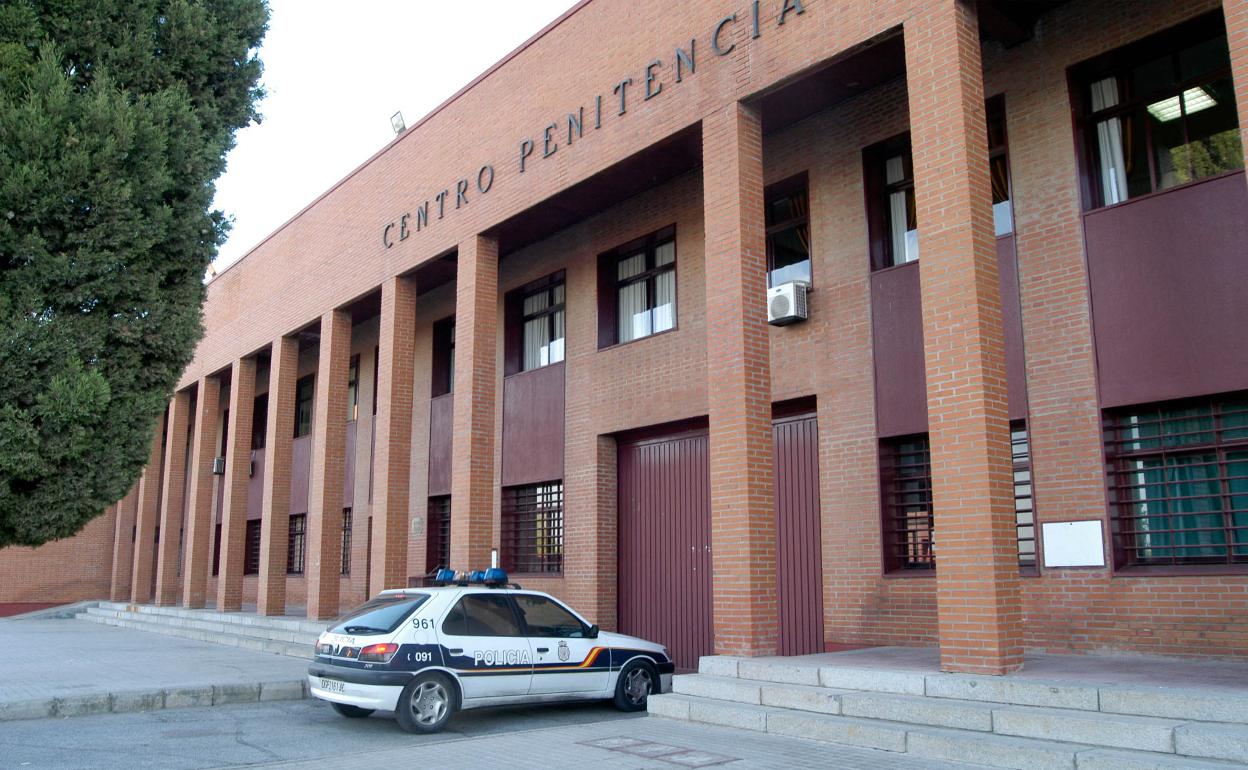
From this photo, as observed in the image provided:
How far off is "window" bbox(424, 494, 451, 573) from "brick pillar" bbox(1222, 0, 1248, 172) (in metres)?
15.1

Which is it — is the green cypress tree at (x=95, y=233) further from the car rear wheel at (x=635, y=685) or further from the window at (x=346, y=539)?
the window at (x=346, y=539)

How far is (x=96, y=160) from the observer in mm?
9141

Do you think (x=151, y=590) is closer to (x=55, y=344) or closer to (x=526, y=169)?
(x=526, y=169)

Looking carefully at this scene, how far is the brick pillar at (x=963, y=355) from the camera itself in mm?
8492

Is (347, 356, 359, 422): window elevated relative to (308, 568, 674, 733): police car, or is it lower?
elevated

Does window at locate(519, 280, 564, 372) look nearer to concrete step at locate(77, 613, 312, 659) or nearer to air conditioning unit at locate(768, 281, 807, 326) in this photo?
air conditioning unit at locate(768, 281, 807, 326)

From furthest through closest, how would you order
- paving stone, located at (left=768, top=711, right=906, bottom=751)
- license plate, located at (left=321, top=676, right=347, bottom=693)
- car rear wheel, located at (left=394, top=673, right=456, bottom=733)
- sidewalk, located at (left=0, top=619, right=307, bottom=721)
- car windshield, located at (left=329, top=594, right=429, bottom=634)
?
1. sidewalk, located at (left=0, top=619, right=307, bottom=721)
2. car windshield, located at (left=329, top=594, right=429, bottom=634)
3. license plate, located at (left=321, top=676, right=347, bottom=693)
4. car rear wheel, located at (left=394, top=673, right=456, bottom=733)
5. paving stone, located at (left=768, top=711, right=906, bottom=751)

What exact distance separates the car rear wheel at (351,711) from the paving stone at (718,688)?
3198mm

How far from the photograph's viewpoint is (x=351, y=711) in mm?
10398

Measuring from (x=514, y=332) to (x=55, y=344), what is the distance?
986 centimetres

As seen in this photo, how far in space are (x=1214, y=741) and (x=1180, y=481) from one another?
379cm

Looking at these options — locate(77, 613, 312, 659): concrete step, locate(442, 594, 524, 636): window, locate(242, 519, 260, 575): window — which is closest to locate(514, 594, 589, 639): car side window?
locate(442, 594, 524, 636): window

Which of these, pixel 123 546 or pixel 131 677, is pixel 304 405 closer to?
pixel 123 546

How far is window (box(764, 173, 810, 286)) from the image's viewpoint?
13.6 metres
